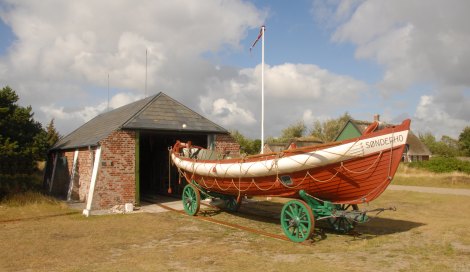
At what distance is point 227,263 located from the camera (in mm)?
6637

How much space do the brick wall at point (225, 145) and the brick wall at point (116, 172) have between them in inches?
138

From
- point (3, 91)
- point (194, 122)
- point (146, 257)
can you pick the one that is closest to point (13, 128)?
point (3, 91)

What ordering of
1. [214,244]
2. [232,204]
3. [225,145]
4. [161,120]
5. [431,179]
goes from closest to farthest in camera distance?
[214,244]
[232,204]
[161,120]
[225,145]
[431,179]

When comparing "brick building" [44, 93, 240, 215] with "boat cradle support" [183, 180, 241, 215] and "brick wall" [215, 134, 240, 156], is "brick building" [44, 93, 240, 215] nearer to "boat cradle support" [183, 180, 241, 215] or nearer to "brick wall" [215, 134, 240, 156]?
"brick wall" [215, 134, 240, 156]

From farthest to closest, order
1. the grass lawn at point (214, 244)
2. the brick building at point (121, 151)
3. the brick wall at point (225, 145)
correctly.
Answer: the brick wall at point (225, 145)
the brick building at point (121, 151)
the grass lawn at point (214, 244)

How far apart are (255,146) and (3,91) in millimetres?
45608

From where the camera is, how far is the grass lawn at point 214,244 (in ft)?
21.4

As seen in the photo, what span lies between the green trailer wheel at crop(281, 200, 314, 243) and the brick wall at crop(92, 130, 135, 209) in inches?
272

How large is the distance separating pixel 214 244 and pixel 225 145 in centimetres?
759

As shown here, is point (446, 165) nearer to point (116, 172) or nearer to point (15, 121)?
point (116, 172)

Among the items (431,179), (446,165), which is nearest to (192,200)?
(431,179)

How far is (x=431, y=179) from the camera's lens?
977 inches

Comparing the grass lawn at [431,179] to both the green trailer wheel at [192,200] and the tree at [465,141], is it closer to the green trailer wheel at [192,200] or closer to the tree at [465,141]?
the green trailer wheel at [192,200]

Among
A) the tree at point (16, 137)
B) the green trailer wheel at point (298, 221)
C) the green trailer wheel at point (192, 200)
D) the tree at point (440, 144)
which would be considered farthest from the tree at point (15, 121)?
the tree at point (440, 144)
